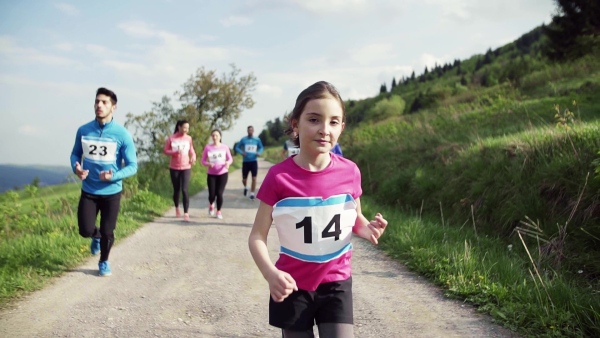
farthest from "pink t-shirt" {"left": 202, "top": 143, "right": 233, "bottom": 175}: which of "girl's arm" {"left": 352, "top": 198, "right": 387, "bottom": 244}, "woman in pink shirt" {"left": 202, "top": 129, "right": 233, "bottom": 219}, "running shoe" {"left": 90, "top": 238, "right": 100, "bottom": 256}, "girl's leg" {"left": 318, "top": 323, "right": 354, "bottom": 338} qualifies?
"girl's leg" {"left": 318, "top": 323, "right": 354, "bottom": 338}

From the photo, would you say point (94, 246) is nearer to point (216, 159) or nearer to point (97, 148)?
point (97, 148)

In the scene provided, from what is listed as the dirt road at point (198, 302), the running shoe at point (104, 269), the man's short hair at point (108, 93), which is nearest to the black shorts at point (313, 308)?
the dirt road at point (198, 302)

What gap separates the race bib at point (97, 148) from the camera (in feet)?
17.6

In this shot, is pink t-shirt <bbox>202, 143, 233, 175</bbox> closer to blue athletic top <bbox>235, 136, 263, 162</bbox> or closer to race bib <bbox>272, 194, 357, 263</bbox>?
blue athletic top <bbox>235, 136, 263, 162</bbox>

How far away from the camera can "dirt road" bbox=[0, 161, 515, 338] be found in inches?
145

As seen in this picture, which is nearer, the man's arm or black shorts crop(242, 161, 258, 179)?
the man's arm

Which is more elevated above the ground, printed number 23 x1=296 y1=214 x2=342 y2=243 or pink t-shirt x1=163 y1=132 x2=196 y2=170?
pink t-shirt x1=163 y1=132 x2=196 y2=170

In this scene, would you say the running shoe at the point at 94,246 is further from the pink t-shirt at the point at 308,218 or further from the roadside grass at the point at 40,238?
the pink t-shirt at the point at 308,218

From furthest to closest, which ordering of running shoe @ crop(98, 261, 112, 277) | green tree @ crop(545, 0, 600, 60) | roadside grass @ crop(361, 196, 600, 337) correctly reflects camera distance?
green tree @ crop(545, 0, 600, 60) → running shoe @ crop(98, 261, 112, 277) → roadside grass @ crop(361, 196, 600, 337)

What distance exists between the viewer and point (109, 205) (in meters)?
5.45

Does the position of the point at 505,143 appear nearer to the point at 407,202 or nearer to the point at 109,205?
the point at 407,202

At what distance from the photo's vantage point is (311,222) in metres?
2.25

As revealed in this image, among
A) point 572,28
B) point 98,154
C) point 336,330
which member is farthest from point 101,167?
point 572,28

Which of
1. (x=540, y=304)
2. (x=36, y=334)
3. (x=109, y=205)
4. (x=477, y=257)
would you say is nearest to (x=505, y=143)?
(x=477, y=257)
